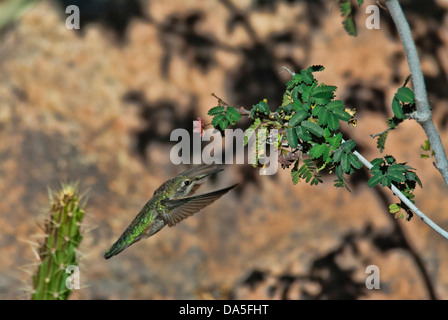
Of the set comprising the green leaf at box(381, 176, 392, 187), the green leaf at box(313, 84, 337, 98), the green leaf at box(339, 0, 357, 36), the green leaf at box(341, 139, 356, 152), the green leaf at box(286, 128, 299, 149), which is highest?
the green leaf at box(339, 0, 357, 36)

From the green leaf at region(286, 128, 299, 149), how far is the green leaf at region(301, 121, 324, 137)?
5cm

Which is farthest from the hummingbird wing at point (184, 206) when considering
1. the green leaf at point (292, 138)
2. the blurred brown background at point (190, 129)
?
the blurred brown background at point (190, 129)

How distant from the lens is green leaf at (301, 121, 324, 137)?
2375 millimetres

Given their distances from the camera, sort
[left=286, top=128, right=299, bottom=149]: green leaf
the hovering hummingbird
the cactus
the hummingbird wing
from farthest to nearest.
Result: 1. the cactus
2. the hovering hummingbird
3. the hummingbird wing
4. [left=286, top=128, right=299, bottom=149]: green leaf

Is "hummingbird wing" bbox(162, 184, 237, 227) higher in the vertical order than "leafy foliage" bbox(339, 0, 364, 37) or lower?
lower

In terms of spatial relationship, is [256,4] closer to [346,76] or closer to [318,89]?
[346,76]

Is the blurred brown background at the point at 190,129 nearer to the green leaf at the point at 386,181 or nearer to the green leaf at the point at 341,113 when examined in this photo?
the green leaf at the point at 386,181

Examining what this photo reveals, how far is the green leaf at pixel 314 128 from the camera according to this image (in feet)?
7.79

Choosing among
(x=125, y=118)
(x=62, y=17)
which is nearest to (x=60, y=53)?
(x=62, y=17)

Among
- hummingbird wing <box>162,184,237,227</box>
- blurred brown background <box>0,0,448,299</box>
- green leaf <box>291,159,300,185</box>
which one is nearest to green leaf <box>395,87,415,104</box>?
green leaf <box>291,159,300,185</box>

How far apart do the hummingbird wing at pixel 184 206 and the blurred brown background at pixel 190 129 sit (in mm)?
2735

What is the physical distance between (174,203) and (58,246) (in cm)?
148

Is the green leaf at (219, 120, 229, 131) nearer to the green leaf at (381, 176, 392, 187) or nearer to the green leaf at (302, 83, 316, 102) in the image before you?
the green leaf at (302, 83, 316, 102)

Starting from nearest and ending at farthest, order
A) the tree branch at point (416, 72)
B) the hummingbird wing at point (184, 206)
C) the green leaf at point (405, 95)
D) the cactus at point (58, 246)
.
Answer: the tree branch at point (416, 72) < the green leaf at point (405, 95) < the hummingbird wing at point (184, 206) < the cactus at point (58, 246)
